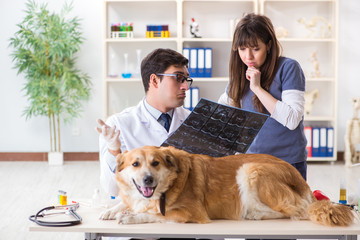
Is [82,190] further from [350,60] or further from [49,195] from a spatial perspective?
[350,60]

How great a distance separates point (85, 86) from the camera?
576 cm

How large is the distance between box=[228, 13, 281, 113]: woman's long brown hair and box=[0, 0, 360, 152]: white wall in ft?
12.5

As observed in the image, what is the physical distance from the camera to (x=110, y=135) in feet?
5.33

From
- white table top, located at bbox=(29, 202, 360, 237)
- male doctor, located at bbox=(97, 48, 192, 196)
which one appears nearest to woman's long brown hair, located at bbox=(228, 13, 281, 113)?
male doctor, located at bbox=(97, 48, 192, 196)

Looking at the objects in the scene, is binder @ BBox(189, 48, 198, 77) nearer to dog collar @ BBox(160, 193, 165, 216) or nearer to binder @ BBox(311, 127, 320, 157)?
binder @ BBox(311, 127, 320, 157)

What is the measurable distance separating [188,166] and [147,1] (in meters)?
4.33

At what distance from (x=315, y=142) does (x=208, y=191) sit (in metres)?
4.21

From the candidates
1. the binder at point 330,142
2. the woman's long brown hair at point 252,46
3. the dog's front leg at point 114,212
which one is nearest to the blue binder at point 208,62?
the binder at point 330,142

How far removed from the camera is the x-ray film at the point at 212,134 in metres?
1.78

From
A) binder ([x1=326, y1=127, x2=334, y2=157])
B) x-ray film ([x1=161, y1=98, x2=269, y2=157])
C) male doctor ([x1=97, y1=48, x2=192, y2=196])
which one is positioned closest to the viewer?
x-ray film ([x1=161, y1=98, x2=269, y2=157])

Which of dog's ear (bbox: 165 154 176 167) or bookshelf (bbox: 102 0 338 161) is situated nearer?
dog's ear (bbox: 165 154 176 167)

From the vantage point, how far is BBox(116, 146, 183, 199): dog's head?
4.96 ft

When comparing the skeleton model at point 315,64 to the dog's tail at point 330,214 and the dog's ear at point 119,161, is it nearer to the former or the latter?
the dog's tail at point 330,214

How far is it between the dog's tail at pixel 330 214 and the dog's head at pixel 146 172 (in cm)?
44
